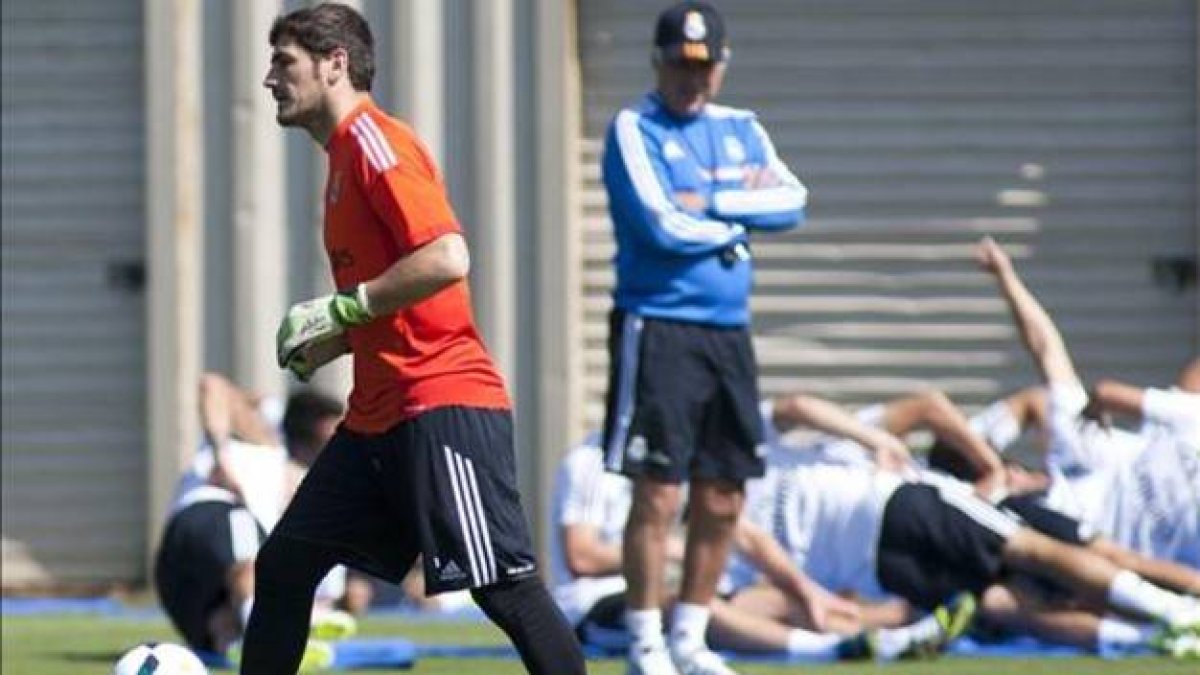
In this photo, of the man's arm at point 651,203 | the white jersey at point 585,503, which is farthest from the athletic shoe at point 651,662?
the white jersey at point 585,503

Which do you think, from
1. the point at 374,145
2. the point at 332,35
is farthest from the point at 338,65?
the point at 374,145

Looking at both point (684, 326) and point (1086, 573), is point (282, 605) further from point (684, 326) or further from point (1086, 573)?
point (1086, 573)

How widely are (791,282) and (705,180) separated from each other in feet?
16.7

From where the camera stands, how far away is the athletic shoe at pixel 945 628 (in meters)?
11.6

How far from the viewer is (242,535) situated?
1212 centimetres

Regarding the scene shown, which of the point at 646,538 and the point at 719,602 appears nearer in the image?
the point at 646,538

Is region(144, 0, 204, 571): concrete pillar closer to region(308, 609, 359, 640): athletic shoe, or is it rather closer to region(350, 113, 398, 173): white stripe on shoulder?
region(308, 609, 359, 640): athletic shoe

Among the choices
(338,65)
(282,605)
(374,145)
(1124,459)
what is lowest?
(1124,459)

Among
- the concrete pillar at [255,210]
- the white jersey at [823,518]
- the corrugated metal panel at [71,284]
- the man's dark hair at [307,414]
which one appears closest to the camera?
the white jersey at [823,518]

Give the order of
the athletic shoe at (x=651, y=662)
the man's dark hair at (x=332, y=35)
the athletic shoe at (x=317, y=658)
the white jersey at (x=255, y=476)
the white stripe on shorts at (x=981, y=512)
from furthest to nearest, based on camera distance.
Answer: the white jersey at (x=255, y=476) → the white stripe on shorts at (x=981, y=512) → the athletic shoe at (x=317, y=658) → the athletic shoe at (x=651, y=662) → the man's dark hair at (x=332, y=35)

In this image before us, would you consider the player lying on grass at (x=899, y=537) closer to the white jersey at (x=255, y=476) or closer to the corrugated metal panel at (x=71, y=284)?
the white jersey at (x=255, y=476)

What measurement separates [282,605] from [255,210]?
816 centimetres

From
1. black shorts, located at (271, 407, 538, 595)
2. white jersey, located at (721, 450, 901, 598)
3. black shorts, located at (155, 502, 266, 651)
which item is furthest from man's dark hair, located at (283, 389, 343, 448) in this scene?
black shorts, located at (271, 407, 538, 595)

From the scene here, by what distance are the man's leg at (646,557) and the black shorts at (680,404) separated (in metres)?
0.08
